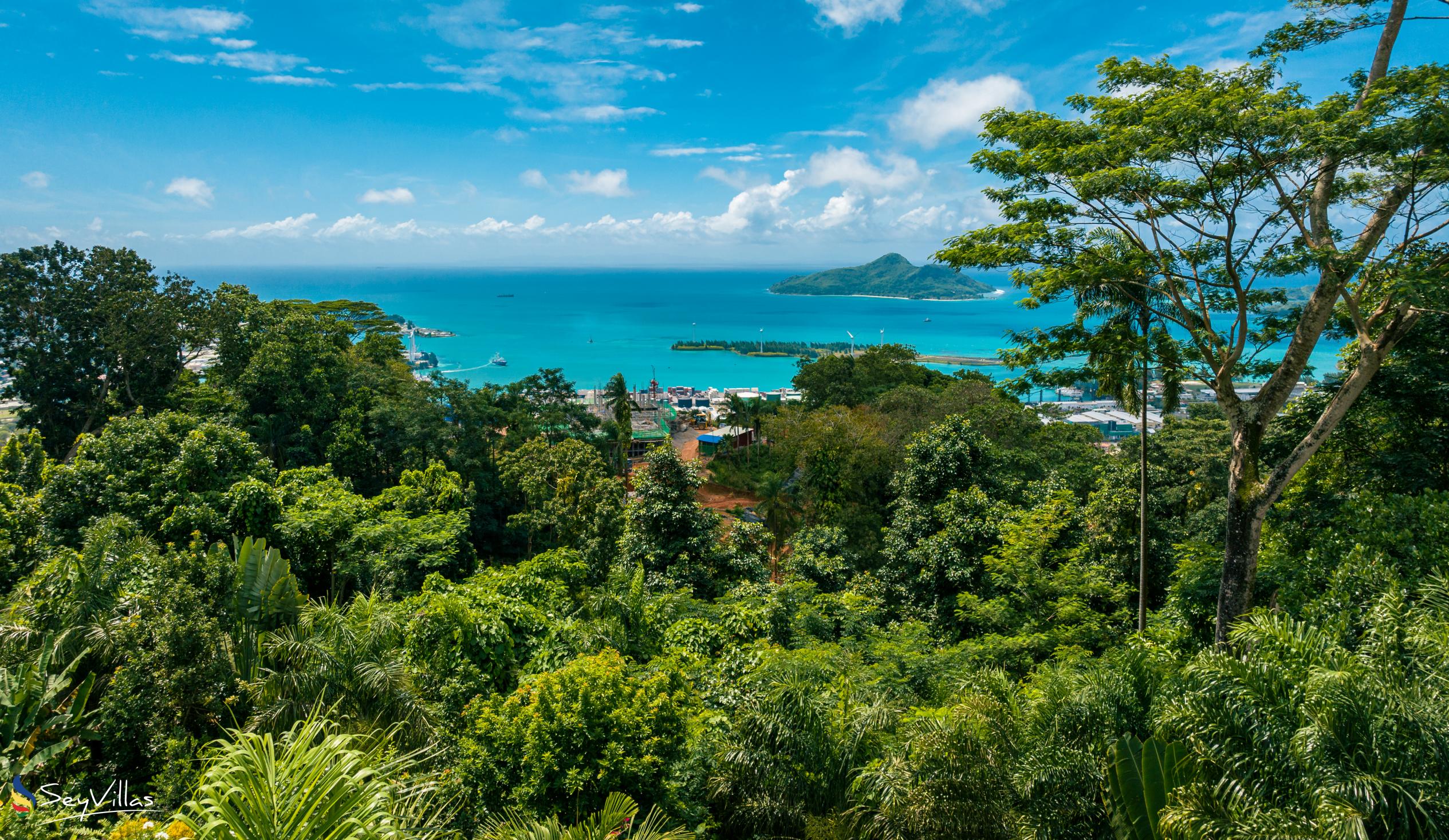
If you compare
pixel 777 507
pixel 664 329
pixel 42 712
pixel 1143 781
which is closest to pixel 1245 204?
pixel 1143 781

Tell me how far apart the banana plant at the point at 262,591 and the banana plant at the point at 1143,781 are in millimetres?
7969

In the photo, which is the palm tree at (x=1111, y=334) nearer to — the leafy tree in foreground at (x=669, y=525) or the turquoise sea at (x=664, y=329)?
the leafy tree in foreground at (x=669, y=525)

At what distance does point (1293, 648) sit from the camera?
4.47m

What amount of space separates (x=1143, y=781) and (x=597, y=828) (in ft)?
10.8

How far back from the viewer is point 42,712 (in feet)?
19.6

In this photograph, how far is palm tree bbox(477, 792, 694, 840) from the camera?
3.81m

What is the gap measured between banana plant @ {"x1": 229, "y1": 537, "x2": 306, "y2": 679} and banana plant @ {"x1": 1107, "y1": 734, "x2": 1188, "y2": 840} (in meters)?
7.97

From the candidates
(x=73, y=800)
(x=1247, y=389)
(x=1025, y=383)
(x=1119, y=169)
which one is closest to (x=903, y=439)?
(x=1025, y=383)

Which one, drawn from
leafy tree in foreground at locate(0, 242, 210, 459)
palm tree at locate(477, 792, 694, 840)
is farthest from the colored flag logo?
leafy tree in foreground at locate(0, 242, 210, 459)

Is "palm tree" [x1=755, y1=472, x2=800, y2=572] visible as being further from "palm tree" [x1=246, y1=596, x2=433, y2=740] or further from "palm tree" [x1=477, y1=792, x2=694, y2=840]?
"palm tree" [x1=477, y1=792, x2=694, y2=840]

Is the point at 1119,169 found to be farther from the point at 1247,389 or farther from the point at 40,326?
the point at 1247,389

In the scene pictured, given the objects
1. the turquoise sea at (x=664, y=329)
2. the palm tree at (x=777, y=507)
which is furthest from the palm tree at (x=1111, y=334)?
the turquoise sea at (x=664, y=329)

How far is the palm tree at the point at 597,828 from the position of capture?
3.81m

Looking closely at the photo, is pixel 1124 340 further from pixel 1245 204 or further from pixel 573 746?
pixel 573 746
